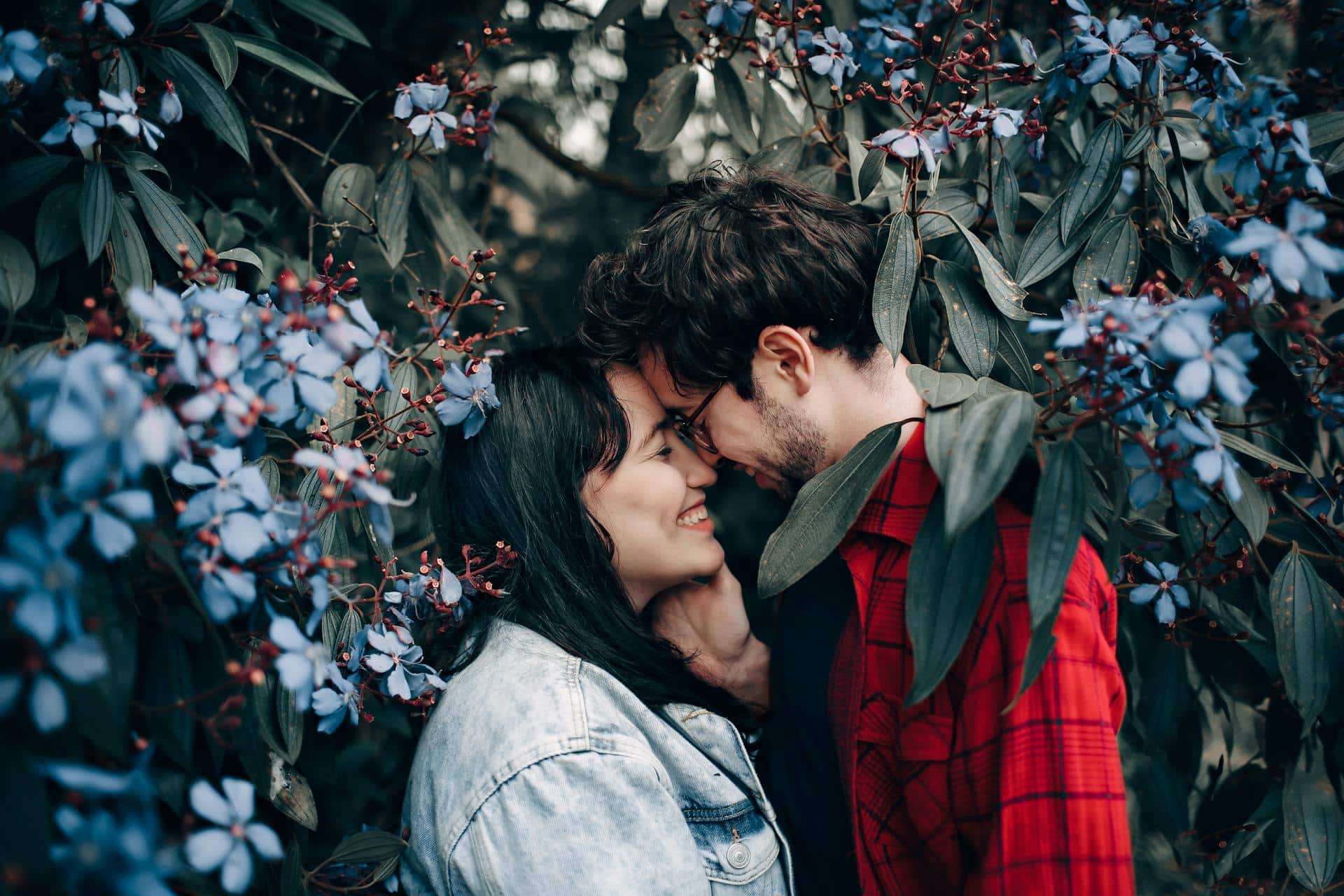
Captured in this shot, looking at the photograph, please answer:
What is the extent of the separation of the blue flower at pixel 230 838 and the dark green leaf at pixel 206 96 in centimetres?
81

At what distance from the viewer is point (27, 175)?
93 centimetres

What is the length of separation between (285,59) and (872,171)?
2.73ft

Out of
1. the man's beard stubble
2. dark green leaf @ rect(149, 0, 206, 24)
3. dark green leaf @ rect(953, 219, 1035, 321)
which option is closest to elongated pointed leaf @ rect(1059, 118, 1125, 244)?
dark green leaf @ rect(953, 219, 1035, 321)

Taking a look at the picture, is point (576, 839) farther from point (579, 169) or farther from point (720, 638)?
point (579, 169)

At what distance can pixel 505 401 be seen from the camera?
1.35m

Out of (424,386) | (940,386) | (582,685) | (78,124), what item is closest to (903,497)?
(940,386)

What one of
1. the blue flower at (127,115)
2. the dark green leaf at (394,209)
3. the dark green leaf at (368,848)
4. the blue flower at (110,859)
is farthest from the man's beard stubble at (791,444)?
the blue flower at (110,859)

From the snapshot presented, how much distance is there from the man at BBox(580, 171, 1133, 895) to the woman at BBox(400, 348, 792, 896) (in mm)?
90

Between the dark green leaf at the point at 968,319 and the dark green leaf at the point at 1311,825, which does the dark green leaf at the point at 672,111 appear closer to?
the dark green leaf at the point at 968,319

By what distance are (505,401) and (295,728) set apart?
58cm

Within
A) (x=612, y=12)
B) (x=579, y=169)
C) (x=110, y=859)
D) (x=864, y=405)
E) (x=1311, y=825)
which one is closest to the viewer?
(x=110, y=859)

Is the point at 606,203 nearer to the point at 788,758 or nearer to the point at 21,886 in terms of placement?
the point at 788,758

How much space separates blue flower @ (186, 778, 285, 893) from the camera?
0.60m

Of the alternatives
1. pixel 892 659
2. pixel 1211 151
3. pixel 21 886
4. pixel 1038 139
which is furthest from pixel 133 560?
pixel 1211 151
